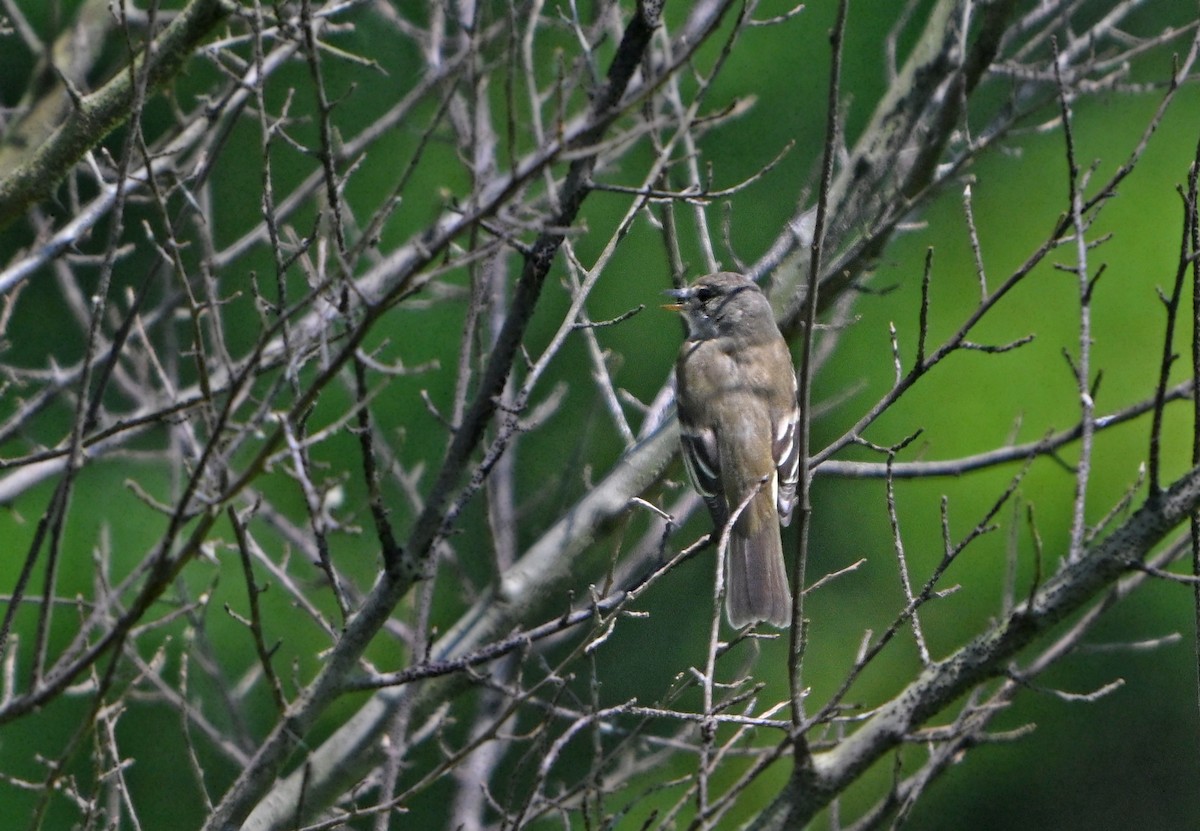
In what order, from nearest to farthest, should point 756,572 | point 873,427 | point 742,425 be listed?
point 756,572 < point 742,425 < point 873,427

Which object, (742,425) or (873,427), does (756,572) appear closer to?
(742,425)

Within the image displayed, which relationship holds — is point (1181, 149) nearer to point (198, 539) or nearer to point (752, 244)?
point (752, 244)

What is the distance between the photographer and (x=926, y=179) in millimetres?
4301

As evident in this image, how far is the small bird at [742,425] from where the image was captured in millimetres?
4504

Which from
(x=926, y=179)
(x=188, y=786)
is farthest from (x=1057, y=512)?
(x=188, y=786)

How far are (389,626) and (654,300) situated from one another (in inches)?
103

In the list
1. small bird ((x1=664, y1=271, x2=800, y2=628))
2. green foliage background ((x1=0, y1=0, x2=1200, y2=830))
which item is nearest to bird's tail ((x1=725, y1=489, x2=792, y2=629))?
small bird ((x1=664, y1=271, x2=800, y2=628))

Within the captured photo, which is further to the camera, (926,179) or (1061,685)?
(1061,685)

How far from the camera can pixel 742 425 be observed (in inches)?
194

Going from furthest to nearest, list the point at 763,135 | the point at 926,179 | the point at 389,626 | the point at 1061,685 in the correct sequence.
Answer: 1. the point at 763,135
2. the point at 1061,685
3. the point at 389,626
4. the point at 926,179

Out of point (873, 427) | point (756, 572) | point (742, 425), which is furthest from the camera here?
point (873, 427)

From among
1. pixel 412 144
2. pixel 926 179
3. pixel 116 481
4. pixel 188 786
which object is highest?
pixel 412 144

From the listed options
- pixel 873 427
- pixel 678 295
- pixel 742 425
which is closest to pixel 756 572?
pixel 742 425

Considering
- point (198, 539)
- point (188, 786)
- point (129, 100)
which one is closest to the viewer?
point (198, 539)
